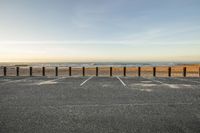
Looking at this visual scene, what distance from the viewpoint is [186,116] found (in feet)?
19.6

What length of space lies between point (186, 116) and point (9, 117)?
537cm

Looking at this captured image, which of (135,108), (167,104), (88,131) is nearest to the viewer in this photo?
(88,131)

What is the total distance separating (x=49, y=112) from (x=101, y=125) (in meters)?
2.19

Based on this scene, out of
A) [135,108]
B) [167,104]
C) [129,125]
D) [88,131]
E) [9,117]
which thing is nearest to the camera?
[88,131]

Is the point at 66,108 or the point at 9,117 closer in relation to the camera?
the point at 9,117

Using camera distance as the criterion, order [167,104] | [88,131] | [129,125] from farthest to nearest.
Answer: [167,104]
[129,125]
[88,131]

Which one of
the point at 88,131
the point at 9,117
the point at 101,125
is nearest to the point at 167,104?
the point at 101,125

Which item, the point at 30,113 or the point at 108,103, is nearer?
the point at 30,113

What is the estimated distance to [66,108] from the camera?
711 cm

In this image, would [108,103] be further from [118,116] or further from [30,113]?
[30,113]

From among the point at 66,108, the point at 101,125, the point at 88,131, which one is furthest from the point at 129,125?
the point at 66,108

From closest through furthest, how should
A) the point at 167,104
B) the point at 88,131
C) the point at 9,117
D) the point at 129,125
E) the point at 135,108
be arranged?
the point at 88,131 < the point at 129,125 < the point at 9,117 < the point at 135,108 < the point at 167,104

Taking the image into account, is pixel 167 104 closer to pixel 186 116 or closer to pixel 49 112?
pixel 186 116

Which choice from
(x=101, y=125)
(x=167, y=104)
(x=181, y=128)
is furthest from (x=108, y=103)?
(x=181, y=128)
